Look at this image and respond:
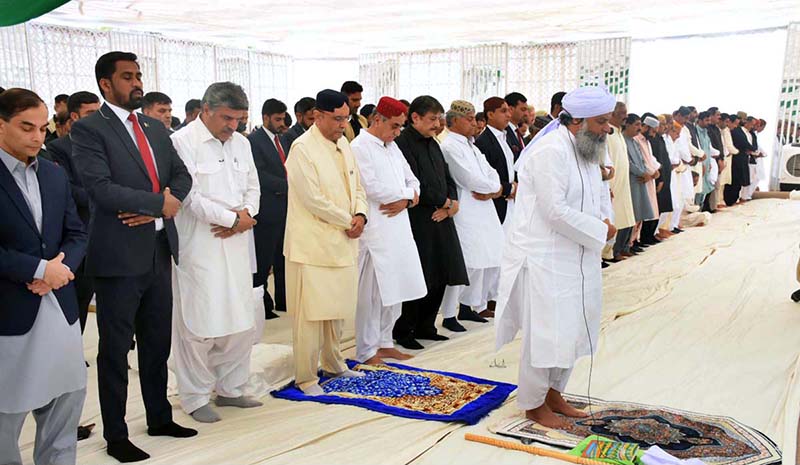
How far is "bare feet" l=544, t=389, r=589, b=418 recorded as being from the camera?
3343 mm

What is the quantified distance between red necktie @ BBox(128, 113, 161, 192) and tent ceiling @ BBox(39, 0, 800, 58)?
222 inches

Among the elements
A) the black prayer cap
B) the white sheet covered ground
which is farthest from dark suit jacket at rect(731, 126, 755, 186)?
the black prayer cap

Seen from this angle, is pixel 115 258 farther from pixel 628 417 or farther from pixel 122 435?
pixel 628 417

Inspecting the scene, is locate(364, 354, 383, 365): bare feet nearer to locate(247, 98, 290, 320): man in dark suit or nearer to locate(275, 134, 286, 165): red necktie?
locate(247, 98, 290, 320): man in dark suit

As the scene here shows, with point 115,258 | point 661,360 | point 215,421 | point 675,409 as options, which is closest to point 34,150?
point 115,258

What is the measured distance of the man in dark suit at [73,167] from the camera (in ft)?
12.2

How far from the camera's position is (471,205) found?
519 centimetres

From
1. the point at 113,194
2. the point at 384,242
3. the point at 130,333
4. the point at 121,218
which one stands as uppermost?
the point at 113,194

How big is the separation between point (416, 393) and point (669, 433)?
1.19 metres

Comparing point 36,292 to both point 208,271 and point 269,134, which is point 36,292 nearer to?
point 208,271

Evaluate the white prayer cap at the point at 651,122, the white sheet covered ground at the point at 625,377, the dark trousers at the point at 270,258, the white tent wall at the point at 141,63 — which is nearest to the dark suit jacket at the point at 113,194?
the white sheet covered ground at the point at 625,377

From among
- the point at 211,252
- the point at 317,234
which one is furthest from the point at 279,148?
the point at 211,252

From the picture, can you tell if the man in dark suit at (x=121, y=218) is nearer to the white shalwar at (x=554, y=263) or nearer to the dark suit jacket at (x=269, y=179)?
the white shalwar at (x=554, y=263)

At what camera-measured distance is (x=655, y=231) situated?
355 inches
